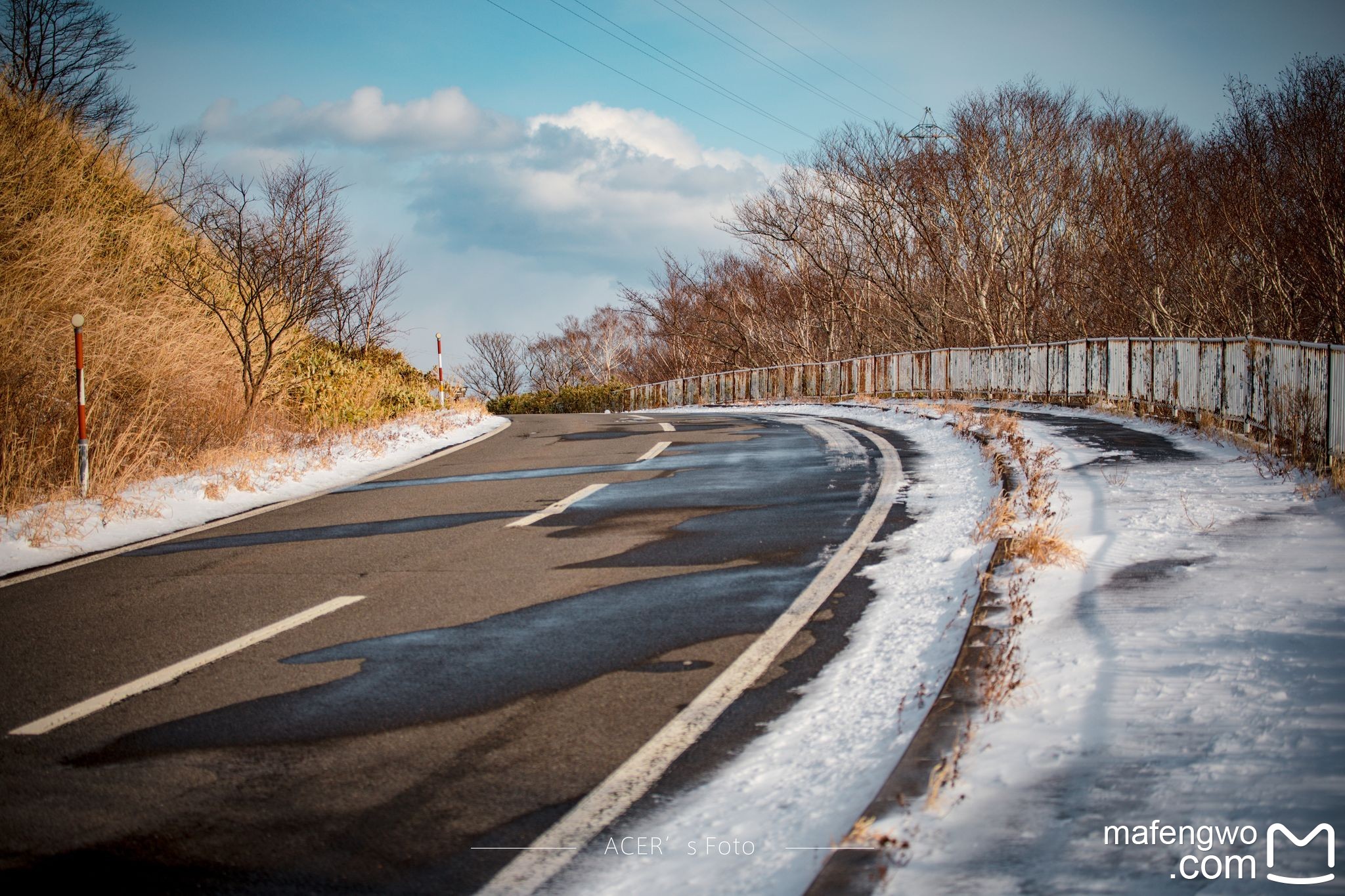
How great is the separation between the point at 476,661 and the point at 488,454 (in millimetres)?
10842

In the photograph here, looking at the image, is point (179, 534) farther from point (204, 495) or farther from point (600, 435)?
point (600, 435)

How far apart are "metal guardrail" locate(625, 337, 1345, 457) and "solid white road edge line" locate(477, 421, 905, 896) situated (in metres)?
6.08

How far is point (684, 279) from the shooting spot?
57188 mm

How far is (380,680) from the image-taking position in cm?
499

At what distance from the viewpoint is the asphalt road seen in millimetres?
3416

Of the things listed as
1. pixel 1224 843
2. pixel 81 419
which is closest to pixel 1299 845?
pixel 1224 843

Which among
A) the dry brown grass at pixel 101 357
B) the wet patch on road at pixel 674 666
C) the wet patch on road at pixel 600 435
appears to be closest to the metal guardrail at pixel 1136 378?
the wet patch on road at pixel 674 666

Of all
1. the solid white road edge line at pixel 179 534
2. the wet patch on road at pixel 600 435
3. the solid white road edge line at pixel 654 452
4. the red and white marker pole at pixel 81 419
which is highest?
the red and white marker pole at pixel 81 419

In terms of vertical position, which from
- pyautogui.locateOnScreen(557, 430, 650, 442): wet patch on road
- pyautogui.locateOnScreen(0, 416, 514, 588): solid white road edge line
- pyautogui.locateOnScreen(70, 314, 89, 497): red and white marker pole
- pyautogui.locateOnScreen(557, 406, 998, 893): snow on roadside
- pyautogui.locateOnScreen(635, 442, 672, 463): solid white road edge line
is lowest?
pyautogui.locateOnScreen(557, 406, 998, 893): snow on roadside

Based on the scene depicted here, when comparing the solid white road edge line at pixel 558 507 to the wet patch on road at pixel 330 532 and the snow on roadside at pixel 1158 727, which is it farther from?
the snow on roadside at pixel 1158 727

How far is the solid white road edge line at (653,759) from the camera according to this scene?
10.5 feet

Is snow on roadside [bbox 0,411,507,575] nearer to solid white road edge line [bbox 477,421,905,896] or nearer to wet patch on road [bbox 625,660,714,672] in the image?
Answer: wet patch on road [bbox 625,660,714,672]

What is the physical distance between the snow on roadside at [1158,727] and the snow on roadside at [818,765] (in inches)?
13.5

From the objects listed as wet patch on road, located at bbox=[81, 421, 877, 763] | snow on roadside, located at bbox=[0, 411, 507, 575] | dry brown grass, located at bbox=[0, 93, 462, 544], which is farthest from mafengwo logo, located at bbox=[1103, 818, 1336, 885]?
dry brown grass, located at bbox=[0, 93, 462, 544]
